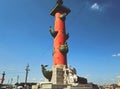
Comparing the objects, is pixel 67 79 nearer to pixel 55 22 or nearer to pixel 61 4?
pixel 55 22

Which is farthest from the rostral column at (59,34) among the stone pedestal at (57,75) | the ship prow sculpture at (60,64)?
the stone pedestal at (57,75)

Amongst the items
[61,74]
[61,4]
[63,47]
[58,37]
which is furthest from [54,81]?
[61,4]

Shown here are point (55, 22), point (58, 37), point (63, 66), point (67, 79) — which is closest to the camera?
point (67, 79)

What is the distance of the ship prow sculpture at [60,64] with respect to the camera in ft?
60.6

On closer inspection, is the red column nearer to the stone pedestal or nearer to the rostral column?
the rostral column

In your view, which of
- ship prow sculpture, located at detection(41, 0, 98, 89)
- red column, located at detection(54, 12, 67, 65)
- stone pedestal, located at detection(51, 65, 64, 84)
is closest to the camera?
ship prow sculpture, located at detection(41, 0, 98, 89)

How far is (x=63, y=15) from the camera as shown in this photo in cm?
2394

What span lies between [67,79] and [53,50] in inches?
212

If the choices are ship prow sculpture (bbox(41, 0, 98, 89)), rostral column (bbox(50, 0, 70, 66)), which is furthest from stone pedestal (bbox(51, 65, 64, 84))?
rostral column (bbox(50, 0, 70, 66))

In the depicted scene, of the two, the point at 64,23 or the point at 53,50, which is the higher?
the point at 64,23

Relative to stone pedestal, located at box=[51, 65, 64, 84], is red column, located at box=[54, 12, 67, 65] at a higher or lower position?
higher

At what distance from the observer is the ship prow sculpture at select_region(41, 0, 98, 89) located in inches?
727

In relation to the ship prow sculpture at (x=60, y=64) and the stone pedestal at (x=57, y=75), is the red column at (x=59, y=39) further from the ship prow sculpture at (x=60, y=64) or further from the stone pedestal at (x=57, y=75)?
the stone pedestal at (x=57, y=75)

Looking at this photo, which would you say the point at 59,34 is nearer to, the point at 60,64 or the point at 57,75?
the point at 60,64
